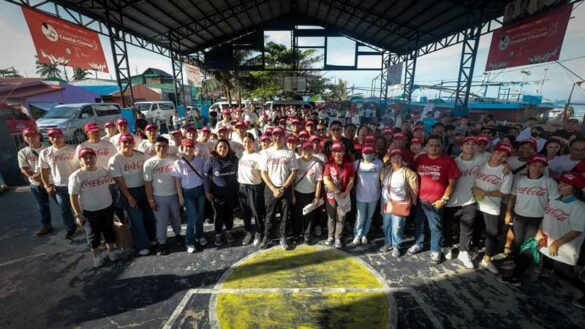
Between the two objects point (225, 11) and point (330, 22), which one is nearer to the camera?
point (225, 11)

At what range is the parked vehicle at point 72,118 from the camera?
10.8 metres

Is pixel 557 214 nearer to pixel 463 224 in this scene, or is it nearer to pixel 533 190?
pixel 533 190

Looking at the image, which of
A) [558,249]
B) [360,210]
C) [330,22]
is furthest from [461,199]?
[330,22]

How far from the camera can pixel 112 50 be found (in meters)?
10.6

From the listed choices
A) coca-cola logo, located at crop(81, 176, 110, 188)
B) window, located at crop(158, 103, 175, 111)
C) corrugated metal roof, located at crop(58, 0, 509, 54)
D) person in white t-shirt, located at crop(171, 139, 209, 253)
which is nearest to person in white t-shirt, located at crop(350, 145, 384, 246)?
person in white t-shirt, located at crop(171, 139, 209, 253)

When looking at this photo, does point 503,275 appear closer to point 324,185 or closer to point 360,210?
point 360,210

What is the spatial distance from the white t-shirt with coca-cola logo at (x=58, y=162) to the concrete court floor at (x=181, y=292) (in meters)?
1.19

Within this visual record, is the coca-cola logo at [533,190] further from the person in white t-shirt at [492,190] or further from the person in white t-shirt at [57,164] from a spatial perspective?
the person in white t-shirt at [57,164]

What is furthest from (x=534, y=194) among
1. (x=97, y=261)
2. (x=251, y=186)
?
(x=97, y=261)

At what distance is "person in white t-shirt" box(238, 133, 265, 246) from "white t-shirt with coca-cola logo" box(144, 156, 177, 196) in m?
1.03

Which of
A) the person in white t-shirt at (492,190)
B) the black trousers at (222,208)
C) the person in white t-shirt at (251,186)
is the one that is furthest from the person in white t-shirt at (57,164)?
the person in white t-shirt at (492,190)

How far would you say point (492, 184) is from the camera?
348 cm

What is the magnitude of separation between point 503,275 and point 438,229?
96 cm

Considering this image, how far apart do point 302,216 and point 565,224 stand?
3350 mm
